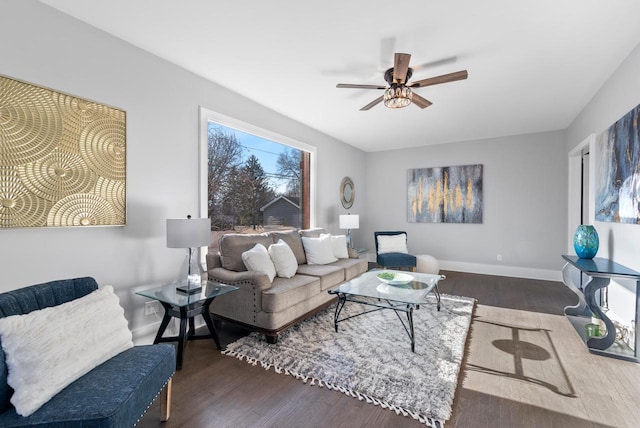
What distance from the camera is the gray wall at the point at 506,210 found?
16.9ft

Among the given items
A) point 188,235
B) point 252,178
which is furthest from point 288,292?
point 252,178

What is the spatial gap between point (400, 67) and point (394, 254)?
3.32 meters

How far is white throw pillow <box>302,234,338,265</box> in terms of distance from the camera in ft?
13.2

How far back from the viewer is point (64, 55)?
2154 mm

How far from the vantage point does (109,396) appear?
1.25 m

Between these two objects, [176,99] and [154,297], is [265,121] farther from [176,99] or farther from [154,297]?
[154,297]

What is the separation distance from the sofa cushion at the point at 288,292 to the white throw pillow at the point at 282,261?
84mm

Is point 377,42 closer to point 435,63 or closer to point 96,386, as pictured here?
point 435,63

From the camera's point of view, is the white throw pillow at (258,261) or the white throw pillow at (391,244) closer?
the white throw pillow at (258,261)

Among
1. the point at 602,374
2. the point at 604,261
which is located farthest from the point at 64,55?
the point at 604,261

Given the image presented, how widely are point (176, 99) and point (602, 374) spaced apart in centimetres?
428

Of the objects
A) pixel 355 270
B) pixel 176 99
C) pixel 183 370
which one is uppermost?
pixel 176 99

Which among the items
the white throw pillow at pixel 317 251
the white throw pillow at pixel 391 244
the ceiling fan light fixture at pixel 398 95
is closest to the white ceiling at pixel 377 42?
the ceiling fan light fixture at pixel 398 95

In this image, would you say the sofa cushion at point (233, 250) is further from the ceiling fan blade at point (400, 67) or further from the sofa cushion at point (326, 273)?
the ceiling fan blade at point (400, 67)
